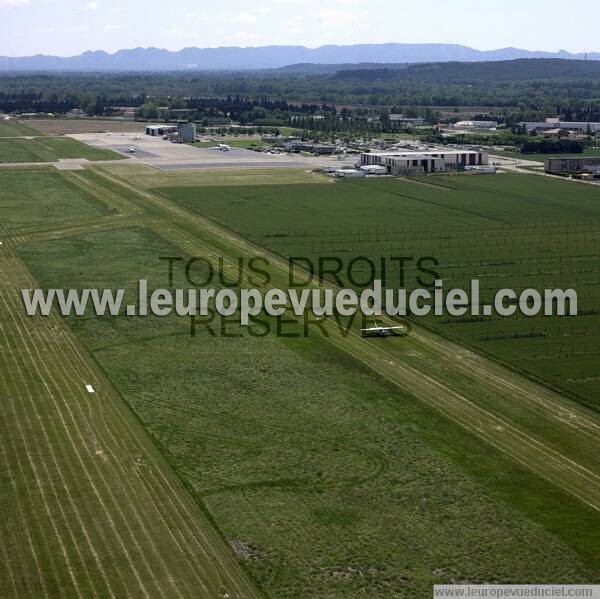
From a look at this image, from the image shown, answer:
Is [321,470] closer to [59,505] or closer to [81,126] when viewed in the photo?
[59,505]

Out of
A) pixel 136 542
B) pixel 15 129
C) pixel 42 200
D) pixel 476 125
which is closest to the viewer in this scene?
pixel 136 542

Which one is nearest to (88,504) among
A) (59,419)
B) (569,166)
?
(59,419)

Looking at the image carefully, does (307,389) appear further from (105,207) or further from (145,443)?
(105,207)

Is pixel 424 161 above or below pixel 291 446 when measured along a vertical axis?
above

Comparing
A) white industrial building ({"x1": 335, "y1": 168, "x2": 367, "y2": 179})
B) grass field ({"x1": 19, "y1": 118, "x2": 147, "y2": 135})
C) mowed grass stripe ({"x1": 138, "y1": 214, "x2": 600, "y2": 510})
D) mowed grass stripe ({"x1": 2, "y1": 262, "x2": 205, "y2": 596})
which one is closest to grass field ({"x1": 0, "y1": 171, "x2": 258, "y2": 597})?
mowed grass stripe ({"x1": 2, "y1": 262, "x2": 205, "y2": 596})

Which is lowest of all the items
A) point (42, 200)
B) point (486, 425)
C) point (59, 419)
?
point (486, 425)

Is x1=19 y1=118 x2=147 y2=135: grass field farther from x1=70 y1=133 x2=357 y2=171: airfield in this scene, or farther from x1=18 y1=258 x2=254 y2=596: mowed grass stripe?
x1=18 y1=258 x2=254 y2=596: mowed grass stripe
